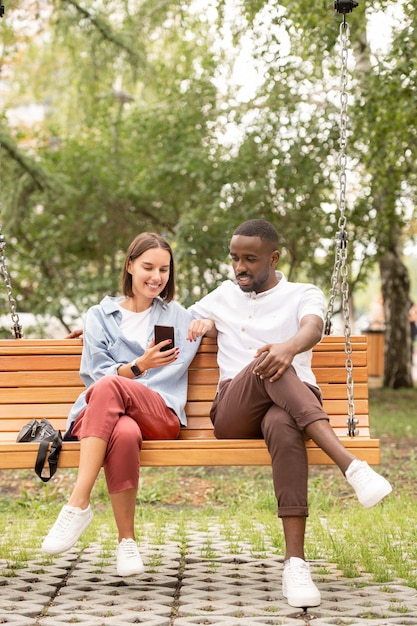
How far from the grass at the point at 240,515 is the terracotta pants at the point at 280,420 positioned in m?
0.74

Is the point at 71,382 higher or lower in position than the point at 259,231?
lower

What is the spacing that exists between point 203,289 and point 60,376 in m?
6.48

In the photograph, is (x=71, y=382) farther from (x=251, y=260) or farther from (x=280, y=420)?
(x=280, y=420)

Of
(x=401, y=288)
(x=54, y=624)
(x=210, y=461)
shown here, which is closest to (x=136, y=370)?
(x=210, y=461)

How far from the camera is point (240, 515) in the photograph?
19.6 ft

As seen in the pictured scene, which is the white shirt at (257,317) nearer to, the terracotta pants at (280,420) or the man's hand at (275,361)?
the terracotta pants at (280,420)

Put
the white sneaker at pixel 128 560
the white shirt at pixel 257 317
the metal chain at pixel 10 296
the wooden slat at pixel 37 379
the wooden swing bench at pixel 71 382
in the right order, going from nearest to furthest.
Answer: the white sneaker at pixel 128 560
the white shirt at pixel 257 317
the metal chain at pixel 10 296
the wooden swing bench at pixel 71 382
the wooden slat at pixel 37 379

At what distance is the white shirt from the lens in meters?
4.25

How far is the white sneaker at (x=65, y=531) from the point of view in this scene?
376 centimetres

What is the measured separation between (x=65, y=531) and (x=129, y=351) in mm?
972

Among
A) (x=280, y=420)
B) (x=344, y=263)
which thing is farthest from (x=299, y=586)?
(x=344, y=263)

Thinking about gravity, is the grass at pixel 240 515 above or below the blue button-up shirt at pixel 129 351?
below

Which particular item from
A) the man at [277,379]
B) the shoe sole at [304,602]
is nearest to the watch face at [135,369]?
the man at [277,379]

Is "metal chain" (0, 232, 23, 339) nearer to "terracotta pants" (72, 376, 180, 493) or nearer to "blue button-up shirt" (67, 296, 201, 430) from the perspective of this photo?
"blue button-up shirt" (67, 296, 201, 430)
